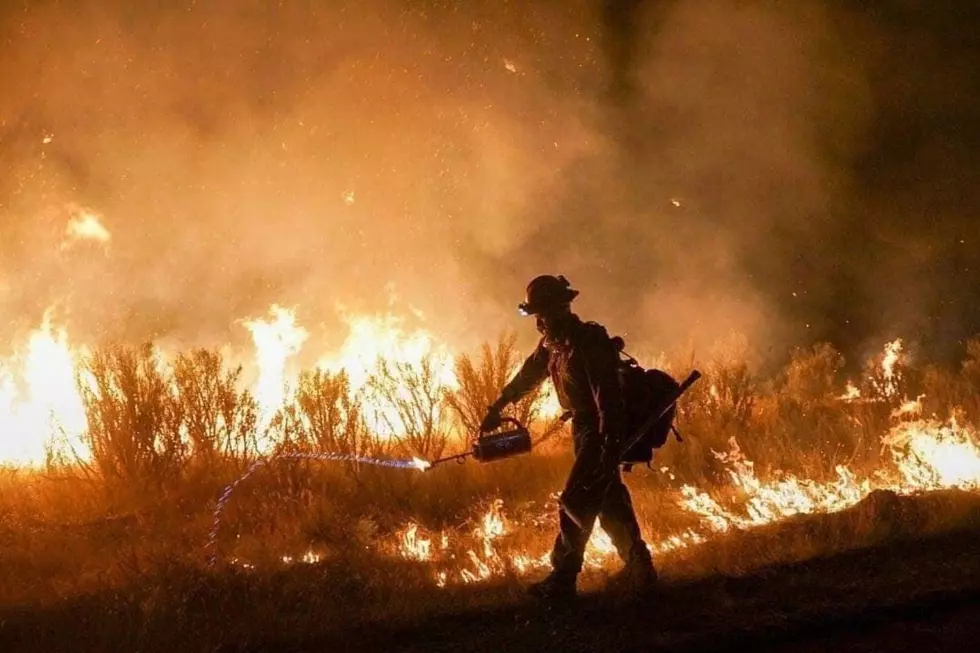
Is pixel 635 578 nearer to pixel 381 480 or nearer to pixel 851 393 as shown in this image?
pixel 381 480

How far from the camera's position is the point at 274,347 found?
40.3ft

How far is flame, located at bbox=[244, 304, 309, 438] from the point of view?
450 inches

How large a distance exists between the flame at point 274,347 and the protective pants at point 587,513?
682 cm

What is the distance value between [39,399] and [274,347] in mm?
3162

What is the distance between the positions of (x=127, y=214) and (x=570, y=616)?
38.8 feet

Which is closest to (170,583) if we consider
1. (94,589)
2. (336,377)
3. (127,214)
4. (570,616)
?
(94,589)

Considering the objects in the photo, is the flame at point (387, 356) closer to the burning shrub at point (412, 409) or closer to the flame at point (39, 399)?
the burning shrub at point (412, 409)

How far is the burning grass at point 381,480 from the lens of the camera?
18.4 ft

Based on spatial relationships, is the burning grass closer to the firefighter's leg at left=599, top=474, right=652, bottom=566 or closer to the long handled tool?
the firefighter's leg at left=599, top=474, right=652, bottom=566

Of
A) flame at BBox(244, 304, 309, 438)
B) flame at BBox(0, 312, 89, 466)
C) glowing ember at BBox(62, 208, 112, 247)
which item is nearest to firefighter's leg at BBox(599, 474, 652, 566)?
flame at BBox(244, 304, 309, 438)

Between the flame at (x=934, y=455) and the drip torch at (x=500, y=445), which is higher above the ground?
the drip torch at (x=500, y=445)

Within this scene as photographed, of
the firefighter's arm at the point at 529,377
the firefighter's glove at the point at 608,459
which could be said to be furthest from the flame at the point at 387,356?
the firefighter's glove at the point at 608,459

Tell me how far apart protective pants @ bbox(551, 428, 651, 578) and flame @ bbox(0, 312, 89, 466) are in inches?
284

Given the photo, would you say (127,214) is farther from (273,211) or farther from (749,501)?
(749,501)
